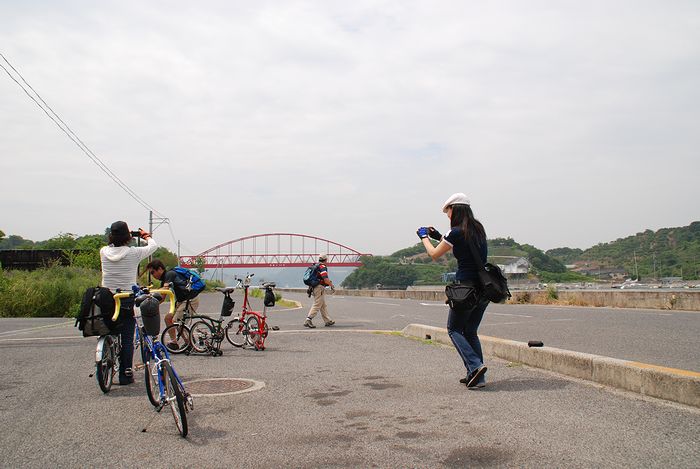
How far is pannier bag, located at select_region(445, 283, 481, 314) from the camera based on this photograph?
6.84 meters

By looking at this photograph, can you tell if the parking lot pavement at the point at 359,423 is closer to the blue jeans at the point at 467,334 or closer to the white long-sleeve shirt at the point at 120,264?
the blue jeans at the point at 467,334

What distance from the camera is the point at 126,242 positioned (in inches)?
308

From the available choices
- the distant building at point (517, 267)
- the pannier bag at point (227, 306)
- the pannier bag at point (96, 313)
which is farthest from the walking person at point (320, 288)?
the distant building at point (517, 267)

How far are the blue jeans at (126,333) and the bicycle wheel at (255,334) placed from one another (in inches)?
150

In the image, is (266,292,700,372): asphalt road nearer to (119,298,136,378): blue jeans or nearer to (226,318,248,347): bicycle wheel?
(226,318,248,347): bicycle wheel

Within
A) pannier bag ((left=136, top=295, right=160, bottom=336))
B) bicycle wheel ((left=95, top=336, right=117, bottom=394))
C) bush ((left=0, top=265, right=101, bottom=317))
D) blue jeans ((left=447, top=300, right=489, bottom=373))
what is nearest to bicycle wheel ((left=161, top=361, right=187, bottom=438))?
pannier bag ((left=136, top=295, right=160, bottom=336))

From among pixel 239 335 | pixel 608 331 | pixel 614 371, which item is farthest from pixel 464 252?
pixel 608 331

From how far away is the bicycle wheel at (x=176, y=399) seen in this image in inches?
202

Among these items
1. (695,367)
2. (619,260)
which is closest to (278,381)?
(695,367)

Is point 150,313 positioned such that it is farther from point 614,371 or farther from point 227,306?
point 227,306

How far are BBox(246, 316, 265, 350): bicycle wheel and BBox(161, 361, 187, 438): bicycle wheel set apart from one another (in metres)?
5.99

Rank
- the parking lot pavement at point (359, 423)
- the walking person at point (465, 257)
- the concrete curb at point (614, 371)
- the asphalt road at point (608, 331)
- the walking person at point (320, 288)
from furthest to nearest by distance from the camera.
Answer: the walking person at point (320, 288) → the asphalt road at point (608, 331) → the walking person at point (465, 257) → the concrete curb at point (614, 371) → the parking lot pavement at point (359, 423)

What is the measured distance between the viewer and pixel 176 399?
17.0 ft

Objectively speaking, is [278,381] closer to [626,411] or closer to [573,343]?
[626,411]
